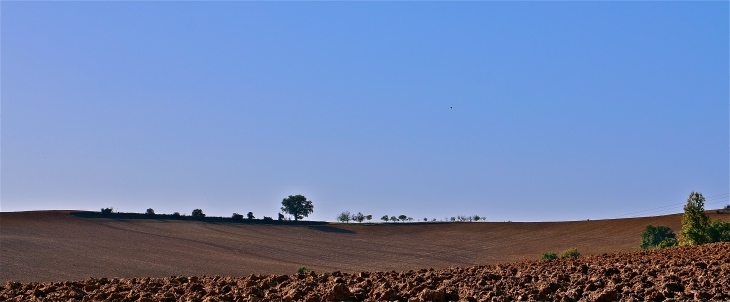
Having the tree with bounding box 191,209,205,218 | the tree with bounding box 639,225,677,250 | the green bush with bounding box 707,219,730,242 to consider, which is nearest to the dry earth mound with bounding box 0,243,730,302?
the green bush with bounding box 707,219,730,242

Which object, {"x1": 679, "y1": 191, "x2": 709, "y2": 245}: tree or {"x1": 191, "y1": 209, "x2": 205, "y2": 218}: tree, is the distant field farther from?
{"x1": 679, "y1": 191, "x2": 709, "y2": 245}: tree

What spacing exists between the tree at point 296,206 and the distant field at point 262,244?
1172 cm

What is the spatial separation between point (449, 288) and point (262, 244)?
63.1 metres

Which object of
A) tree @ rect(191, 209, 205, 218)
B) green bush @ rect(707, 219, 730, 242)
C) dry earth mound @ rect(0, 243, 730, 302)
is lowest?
dry earth mound @ rect(0, 243, 730, 302)

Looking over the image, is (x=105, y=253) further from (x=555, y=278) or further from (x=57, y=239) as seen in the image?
(x=555, y=278)

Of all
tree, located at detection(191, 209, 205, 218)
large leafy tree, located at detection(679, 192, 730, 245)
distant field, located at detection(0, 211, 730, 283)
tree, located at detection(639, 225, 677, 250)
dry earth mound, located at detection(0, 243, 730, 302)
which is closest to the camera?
dry earth mound, located at detection(0, 243, 730, 302)

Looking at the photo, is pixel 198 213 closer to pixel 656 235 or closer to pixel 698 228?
pixel 656 235

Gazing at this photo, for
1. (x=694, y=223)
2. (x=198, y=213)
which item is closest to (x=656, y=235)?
(x=694, y=223)

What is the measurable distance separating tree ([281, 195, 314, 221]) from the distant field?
1172 centimetres

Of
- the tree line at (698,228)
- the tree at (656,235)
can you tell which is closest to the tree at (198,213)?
the tree at (656,235)

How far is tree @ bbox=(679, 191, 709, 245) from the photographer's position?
45.6m

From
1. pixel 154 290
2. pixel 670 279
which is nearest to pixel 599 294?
pixel 670 279

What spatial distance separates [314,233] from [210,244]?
20.0 m

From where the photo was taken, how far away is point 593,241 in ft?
239
